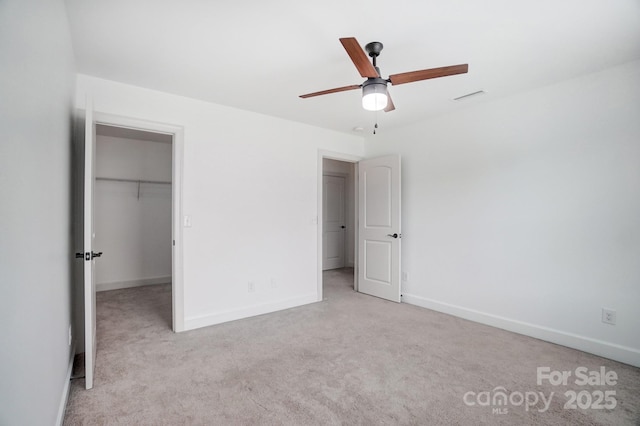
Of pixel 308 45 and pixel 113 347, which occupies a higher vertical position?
pixel 308 45

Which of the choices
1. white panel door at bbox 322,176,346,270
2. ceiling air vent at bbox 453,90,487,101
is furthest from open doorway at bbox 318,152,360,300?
ceiling air vent at bbox 453,90,487,101

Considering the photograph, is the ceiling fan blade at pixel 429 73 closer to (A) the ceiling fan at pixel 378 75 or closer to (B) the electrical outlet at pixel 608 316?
(A) the ceiling fan at pixel 378 75

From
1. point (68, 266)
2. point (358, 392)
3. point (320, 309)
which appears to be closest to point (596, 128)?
point (358, 392)

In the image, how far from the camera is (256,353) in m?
2.72

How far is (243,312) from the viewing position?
3643 mm

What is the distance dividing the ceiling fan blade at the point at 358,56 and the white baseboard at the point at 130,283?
16.7ft

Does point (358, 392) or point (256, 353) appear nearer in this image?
point (358, 392)

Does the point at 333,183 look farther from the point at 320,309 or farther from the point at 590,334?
the point at 590,334

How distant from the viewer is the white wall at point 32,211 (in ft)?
2.98

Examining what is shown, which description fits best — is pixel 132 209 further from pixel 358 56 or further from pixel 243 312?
pixel 358 56

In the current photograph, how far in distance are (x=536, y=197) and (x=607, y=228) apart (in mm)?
604

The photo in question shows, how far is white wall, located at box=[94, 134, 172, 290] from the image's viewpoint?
4988mm

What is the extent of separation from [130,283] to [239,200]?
3.02m

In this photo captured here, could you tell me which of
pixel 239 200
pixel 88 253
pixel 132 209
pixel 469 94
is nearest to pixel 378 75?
pixel 469 94
